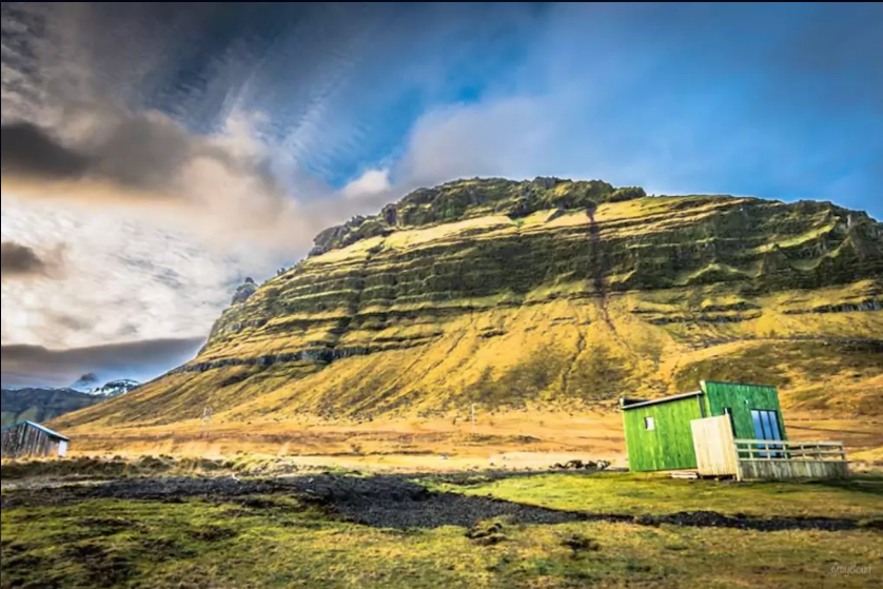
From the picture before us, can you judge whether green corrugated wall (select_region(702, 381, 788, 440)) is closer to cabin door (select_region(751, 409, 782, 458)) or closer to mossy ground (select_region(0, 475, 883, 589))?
cabin door (select_region(751, 409, 782, 458))

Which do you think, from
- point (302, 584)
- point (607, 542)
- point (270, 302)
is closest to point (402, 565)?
point (302, 584)

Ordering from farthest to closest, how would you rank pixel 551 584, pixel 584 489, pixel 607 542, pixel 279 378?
1. pixel 279 378
2. pixel 584 489
3. pixel 607 542
4. pixel 551 584

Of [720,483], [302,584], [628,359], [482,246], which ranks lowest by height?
[302,584]

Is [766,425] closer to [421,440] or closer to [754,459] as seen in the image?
[754,459]

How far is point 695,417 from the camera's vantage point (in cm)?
2338

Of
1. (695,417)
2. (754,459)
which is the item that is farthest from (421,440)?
(754,459)

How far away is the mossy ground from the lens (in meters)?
8.47

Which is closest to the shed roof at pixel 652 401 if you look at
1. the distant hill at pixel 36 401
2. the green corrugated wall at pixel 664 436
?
the green corrugated wall at pixel 664 436

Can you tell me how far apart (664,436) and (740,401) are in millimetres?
3765

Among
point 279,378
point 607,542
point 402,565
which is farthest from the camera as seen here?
point 279,378

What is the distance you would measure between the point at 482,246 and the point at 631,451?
487 feet

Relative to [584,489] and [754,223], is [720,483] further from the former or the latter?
[754,223]

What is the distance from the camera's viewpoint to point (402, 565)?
9.63 metres

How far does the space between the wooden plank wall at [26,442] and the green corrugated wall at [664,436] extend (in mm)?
36036
